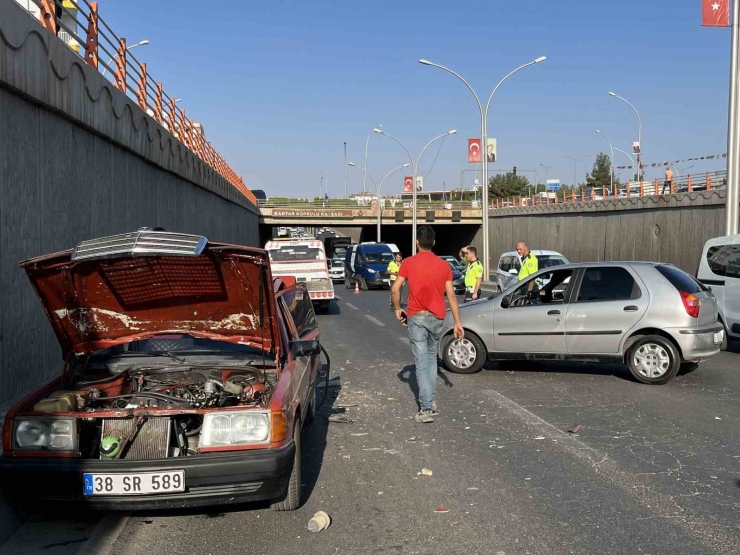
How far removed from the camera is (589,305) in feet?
32.8

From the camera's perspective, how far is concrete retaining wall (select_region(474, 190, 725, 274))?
107ft

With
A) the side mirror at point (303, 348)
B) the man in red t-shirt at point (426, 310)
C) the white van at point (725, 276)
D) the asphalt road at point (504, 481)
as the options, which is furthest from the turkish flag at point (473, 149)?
the side mirror at point (303, 348)

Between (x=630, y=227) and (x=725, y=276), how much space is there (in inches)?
1069

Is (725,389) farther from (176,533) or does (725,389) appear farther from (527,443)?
(176,533)

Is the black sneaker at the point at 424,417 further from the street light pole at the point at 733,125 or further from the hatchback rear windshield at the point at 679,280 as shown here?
the street light pole at the point at 733,125

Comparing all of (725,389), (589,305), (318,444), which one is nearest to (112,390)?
(318,444)

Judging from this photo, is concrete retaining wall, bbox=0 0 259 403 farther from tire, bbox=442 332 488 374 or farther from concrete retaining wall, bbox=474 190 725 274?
concrete retaining wall, bbox=474 190 725 274

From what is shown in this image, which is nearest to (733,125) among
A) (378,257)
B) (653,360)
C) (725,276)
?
(725,276)

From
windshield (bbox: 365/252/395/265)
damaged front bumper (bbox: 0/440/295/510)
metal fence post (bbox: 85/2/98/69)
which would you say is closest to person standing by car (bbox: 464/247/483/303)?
metal fence post (bbox: 85/2/98/69)

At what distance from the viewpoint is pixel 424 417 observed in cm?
765

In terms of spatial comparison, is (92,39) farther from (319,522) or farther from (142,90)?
(319,522)

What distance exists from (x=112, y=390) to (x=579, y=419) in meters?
4.47

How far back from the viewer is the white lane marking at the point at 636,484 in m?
4.61

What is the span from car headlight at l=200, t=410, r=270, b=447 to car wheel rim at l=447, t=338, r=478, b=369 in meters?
6.18
